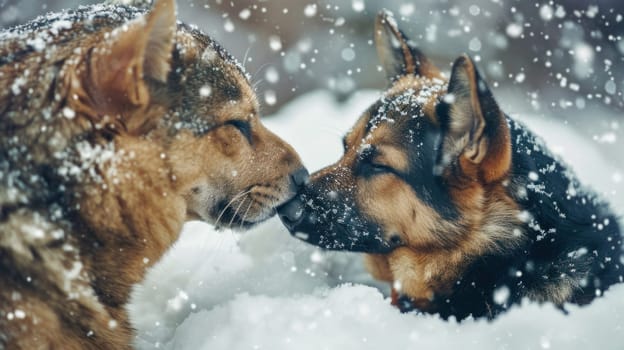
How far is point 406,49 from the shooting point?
155 inches

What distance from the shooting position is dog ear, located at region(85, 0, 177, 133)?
210cm

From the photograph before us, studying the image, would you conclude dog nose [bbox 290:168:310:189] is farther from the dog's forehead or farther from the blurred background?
the blurred background

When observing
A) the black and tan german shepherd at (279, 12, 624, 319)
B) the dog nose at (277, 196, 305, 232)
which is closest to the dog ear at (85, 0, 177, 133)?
the dog nose at (277, 196, 305, 232)

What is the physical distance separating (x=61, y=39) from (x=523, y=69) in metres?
5.77

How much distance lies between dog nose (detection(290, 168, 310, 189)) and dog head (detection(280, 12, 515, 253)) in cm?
10

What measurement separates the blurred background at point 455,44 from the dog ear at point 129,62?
423cm

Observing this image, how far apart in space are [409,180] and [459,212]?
0.34 meters

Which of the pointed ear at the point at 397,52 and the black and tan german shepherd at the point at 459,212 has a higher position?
the pointed ear at the point at 397,52

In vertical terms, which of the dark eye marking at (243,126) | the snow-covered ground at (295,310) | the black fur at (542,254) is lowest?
the snow-covered ground at (295,310)

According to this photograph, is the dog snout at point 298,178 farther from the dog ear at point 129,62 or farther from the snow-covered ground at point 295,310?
the dog ear at point 129,62

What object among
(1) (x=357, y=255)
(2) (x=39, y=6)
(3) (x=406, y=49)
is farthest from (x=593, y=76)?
(2) (x=39, y=6)

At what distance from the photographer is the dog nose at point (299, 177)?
312cm

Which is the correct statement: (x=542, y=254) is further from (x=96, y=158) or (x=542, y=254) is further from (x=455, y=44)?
(x=455, y=44)

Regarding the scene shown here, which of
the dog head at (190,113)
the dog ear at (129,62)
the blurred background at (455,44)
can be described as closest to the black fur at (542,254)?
the dog head at (190,113)
